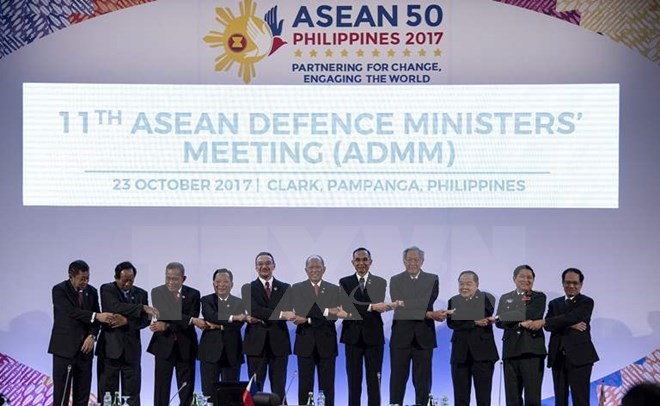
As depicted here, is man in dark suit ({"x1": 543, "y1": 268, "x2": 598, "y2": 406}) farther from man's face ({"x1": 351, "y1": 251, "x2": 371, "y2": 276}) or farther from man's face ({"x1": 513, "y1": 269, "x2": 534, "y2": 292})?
man's face ({"x1": 351, "y1": 251, "x2": 371, "y2": 276})

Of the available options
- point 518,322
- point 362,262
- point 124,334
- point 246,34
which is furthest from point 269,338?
point 246,34

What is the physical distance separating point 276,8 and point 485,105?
199 cm

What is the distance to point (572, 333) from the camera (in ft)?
24.4

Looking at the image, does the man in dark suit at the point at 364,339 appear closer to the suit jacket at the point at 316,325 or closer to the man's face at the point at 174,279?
the suit jacket at the point at 316,325

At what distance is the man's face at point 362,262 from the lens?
7891mm

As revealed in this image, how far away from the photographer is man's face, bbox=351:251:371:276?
25.9 feet

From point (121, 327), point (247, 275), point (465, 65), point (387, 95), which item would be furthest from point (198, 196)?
point (465, 65)

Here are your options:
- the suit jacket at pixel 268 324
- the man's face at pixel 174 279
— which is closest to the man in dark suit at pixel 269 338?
the suit jacket at pixel 268 324

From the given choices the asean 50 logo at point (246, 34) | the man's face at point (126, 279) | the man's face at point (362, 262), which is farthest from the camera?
the asean 50 logo at point (246, 34)

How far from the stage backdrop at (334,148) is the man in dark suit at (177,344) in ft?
1.49

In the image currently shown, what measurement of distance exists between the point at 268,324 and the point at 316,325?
38cm

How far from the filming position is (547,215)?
8203mm

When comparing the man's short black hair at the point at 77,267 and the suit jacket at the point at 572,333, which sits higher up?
the man's short black hair at the point at 77,267

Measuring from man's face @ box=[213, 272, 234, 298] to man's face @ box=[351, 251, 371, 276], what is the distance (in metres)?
1.06
